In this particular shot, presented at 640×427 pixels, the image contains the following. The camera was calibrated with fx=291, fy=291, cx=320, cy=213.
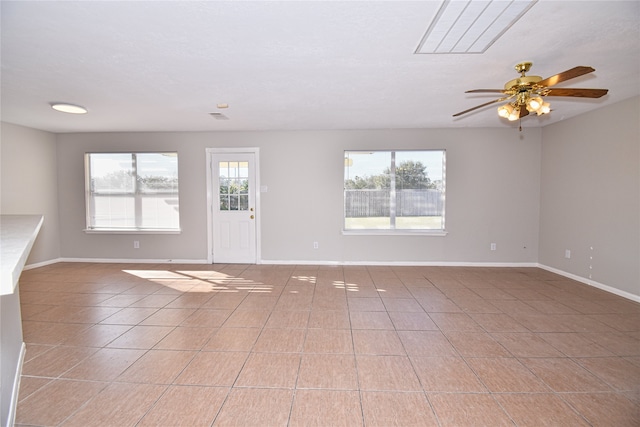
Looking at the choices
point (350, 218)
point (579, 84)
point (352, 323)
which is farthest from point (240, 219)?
point (579, 84)

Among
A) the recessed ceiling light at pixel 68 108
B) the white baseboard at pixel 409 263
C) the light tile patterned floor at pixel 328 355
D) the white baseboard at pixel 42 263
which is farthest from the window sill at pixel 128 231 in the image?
the recessed ceiling light at pixel 68 108

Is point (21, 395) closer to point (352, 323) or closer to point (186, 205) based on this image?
point (352, 323)

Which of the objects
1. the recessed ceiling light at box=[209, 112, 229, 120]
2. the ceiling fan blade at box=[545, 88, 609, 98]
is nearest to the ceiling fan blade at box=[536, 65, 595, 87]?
the ceiling fan blade at box=[545, 88, 609, 98]

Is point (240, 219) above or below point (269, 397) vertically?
above

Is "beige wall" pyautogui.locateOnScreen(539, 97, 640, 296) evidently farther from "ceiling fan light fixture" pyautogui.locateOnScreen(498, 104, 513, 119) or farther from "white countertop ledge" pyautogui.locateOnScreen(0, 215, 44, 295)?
"white countertop ledge" pyautogui.locateOnScreen(0, 215, 44, 295)

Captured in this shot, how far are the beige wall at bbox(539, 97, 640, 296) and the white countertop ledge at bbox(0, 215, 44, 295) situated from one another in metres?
5.39

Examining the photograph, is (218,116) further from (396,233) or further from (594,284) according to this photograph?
(594,284)

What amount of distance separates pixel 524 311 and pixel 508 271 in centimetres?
192

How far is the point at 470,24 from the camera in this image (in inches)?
80.2

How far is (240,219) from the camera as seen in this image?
5402 mm

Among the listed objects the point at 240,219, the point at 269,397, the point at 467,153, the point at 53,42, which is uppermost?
the point at 53,42

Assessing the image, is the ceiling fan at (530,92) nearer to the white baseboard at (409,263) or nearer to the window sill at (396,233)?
the window sill at (396,233)

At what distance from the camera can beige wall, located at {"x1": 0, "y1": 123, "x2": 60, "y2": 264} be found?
15.2 feet

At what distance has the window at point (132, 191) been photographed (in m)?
5.48
